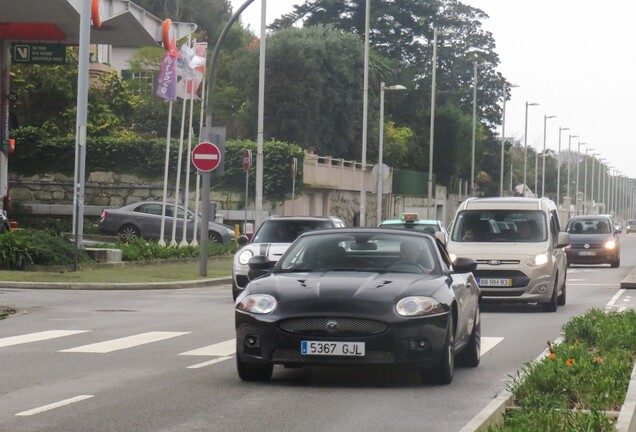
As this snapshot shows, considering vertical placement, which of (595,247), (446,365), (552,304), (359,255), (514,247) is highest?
(359,255)

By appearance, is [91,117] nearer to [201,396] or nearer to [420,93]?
[420,93]

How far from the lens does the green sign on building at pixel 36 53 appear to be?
43.4 meters

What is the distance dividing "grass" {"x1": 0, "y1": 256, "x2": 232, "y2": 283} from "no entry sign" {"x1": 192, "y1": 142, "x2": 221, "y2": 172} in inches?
94.9

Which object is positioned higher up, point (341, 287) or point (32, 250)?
point (341, 287)

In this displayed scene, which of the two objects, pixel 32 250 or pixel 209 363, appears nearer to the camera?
pixel 209 363

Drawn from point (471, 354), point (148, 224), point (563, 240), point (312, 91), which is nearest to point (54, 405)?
point (471, 354)

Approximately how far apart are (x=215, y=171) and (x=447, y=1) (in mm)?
81427

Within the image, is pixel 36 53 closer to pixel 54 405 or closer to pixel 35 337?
pixel 35 337

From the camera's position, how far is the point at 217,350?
14.6m

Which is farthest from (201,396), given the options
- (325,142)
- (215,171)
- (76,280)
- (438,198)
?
(438,198)

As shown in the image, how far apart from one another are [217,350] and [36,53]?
31.0m

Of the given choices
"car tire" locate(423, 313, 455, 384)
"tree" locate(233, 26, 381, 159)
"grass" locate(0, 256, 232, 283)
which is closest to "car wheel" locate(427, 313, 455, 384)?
"car tire" locate(423, 313, 455, 384)

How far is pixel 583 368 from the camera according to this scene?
10.7 meters

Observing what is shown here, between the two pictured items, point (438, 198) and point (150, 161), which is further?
point (438, 198)
